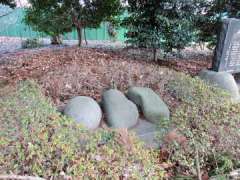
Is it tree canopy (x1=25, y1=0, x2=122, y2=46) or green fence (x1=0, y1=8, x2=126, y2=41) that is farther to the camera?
green fence (x1=0, y1=8, x2=126, y2=41)

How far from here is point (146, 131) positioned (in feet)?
11.0

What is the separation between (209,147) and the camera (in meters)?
2.69

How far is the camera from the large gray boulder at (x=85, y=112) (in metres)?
2.99

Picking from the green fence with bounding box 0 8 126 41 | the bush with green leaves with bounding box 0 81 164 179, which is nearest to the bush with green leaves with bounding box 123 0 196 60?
the bush with green leaves with bounding box 0 81 164 179

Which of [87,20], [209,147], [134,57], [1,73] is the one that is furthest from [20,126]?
[87,20]

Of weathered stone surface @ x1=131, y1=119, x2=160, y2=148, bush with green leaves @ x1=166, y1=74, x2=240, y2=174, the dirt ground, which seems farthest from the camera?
the dirt ground

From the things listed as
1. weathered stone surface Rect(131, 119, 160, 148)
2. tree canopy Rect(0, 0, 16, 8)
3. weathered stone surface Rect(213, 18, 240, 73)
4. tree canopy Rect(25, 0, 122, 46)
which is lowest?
weathered stone surface Rect(131, 119, 160, 148)

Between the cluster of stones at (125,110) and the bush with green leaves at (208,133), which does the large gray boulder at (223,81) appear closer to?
the bush with green leaves at (208,133)

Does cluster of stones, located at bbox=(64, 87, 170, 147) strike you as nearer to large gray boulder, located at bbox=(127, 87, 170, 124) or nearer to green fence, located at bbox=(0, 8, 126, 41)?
large gray boulder, located at bbox=(127, 87, 170, 124)

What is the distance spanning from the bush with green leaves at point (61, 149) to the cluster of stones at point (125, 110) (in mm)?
532

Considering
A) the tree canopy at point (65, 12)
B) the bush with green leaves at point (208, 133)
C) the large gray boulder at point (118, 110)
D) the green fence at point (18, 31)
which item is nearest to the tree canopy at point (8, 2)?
the tree canopy at point (65, 12)

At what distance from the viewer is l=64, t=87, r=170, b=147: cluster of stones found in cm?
308

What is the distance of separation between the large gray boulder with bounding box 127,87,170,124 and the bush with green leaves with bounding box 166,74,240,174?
31 centimetres

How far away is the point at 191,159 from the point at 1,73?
13.2ft
